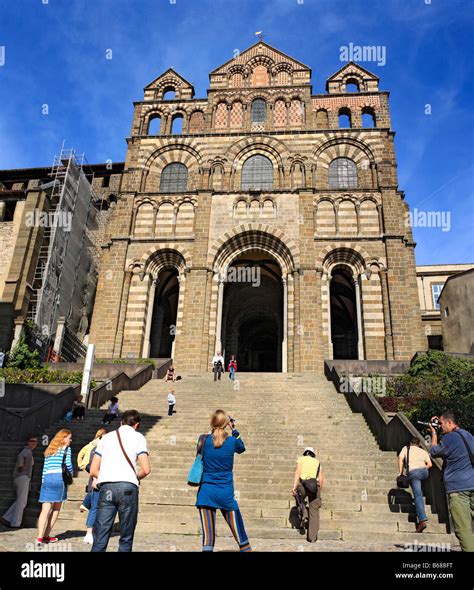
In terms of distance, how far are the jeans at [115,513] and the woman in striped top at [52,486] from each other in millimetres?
2644

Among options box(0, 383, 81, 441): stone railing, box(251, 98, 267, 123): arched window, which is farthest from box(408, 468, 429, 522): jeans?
box(251, 98, 267, 123): arched window

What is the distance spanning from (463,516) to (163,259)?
23241mm

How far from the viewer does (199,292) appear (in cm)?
2481

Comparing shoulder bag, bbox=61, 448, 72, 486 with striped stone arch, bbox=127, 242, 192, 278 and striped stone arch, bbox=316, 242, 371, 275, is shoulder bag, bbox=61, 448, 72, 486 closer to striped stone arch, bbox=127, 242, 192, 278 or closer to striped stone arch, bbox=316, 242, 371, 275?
striped stone arch, bbox=127, 242, 192, 278

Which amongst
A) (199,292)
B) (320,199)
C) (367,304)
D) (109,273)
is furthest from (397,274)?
(109,273)

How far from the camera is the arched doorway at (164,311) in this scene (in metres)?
27.4

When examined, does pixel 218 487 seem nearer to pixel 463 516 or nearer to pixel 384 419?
pixel 463 516

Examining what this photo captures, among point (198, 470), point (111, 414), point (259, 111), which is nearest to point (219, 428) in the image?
point (198, 470)

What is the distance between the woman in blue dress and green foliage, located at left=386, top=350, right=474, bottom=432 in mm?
9890

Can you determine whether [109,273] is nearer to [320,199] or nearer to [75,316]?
[75,316]

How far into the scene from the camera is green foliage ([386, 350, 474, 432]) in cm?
1322

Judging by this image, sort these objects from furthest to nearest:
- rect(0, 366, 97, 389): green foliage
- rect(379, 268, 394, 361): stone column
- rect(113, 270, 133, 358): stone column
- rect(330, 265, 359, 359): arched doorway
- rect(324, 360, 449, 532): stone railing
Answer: rect(330, 265, 359, 359): arched doorway → rect(113, 270, 133, 358): stone column → rect(379, 268, 394, 361): stone column → rect(0, 366, 97, 389): green foliage → rect(324, 360, 449, 532): stone railing

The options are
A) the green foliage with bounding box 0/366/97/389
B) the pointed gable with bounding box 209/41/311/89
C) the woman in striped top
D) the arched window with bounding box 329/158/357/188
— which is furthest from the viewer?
the pointed gable with bounding box 209/41/311/89

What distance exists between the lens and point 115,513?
4598 mm
